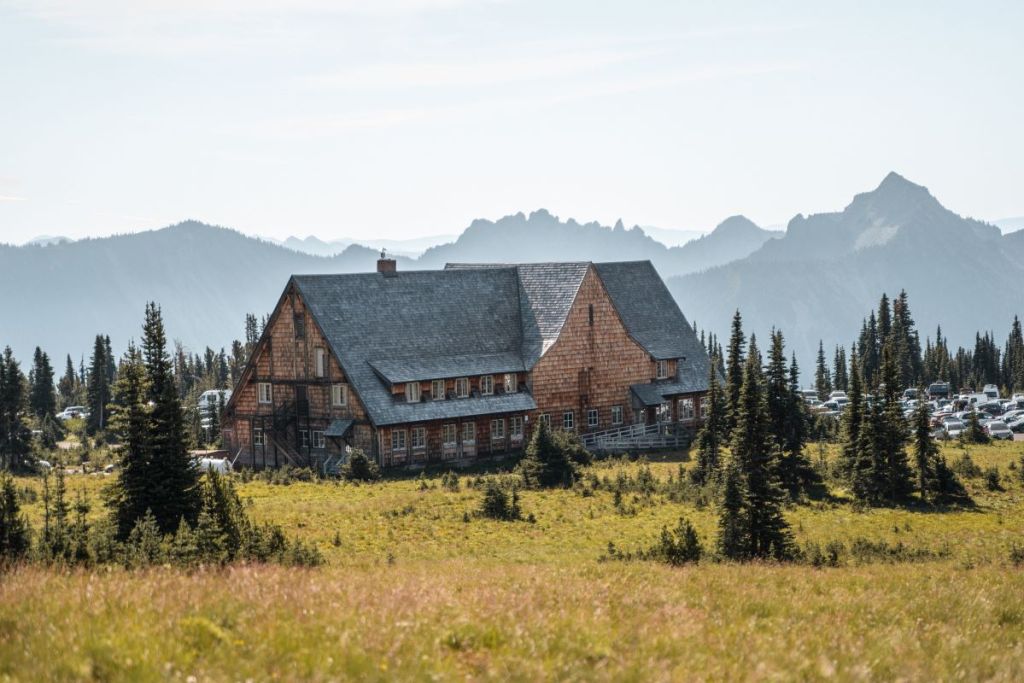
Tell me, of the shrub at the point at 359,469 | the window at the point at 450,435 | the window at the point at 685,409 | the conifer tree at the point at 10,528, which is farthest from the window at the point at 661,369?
the conifer tree at the point at 10,528

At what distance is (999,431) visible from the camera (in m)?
72.0

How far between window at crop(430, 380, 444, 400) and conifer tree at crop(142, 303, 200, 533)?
2827 cm

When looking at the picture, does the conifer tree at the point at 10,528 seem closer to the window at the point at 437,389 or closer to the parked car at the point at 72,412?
the window at the point at 437,389

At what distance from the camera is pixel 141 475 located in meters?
29.4

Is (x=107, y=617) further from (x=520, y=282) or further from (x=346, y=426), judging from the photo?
(x=520, y=282)

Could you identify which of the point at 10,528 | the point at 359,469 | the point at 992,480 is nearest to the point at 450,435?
the point at 359,469

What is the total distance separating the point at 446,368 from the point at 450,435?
3738mm

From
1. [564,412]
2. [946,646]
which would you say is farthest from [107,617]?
[564,412]

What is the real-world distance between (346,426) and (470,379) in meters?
8.17

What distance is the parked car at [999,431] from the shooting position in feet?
235

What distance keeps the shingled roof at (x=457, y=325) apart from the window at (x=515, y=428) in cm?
77

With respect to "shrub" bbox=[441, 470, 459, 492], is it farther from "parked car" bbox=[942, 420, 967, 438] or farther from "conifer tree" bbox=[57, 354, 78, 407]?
"conifer tree" bbox=[57, 354, 78, 407]

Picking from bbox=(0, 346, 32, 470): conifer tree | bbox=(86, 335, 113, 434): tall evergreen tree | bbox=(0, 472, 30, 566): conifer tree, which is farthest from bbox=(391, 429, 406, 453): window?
bbox=(86, 335, 113, 434): tall evergreen tree

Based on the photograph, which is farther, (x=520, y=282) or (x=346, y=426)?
(x=520, y=282)
